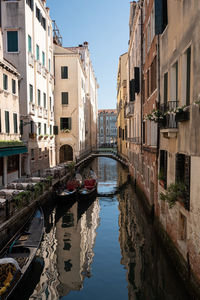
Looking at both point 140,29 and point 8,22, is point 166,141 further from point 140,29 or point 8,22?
point 8,22

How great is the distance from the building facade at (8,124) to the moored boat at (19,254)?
600 cm

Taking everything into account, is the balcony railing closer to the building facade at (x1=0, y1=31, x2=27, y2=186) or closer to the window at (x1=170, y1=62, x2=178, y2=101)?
the window at (x1=170, y1=62, x2=178, y2=101)

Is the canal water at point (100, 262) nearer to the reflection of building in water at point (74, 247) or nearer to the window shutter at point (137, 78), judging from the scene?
the reflection of building in water at point (74, 247)

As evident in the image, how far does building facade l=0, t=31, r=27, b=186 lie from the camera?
Answer: 1751 cm

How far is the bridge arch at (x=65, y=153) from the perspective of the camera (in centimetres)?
3825

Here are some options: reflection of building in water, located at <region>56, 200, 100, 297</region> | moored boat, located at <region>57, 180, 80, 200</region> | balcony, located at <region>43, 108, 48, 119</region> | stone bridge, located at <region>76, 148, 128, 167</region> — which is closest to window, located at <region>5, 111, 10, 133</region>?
moored boat, located at <region>57, 180, 80, 200</region>

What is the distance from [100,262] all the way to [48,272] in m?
2.32

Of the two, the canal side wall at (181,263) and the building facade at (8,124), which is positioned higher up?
the building facade at (8,124)

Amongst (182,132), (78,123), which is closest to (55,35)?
(78,123)

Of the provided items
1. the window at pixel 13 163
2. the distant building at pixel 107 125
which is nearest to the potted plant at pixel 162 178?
the window at pixel 13 163

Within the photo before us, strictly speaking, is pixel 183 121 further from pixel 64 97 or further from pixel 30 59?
pixel 64 97

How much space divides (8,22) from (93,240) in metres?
19.7

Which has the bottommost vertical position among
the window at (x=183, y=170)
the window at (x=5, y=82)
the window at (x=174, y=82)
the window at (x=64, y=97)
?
the window at (x=183, y=170)

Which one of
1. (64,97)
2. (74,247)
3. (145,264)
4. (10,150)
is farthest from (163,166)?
(64,97)
